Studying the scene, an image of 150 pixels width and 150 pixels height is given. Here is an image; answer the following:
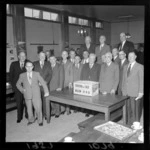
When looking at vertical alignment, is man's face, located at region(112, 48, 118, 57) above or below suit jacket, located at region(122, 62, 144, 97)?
above

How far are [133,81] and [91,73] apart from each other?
0.76 m

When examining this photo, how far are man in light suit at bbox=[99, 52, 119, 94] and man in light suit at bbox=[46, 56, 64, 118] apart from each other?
68cm

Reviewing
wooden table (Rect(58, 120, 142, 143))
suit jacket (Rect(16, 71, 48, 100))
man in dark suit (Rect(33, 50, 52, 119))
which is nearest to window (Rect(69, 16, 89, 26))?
man in dark suit (Rect(33, 50, 52, 119))

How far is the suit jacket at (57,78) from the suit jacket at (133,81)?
42.5 inches

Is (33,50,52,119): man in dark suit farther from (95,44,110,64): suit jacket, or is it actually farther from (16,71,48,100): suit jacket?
(95,44,110,64): suit jacket

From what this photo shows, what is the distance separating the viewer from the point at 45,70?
2.75 meters

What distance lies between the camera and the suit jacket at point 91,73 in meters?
2.91

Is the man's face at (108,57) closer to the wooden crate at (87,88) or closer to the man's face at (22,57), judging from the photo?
the wooden crate at (87,88)

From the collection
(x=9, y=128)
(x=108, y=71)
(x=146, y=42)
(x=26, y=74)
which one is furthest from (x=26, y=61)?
(x=146, y=42)

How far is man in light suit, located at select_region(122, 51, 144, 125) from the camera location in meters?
2.28

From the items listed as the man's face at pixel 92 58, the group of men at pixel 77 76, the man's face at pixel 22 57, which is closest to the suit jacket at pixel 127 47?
the group of men at pixel 77 76

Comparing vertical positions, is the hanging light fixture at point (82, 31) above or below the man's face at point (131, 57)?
above

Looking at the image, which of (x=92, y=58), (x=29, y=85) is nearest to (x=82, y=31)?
(x=92, y=58)

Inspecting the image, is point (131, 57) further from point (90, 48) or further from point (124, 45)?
point (90, 48)
